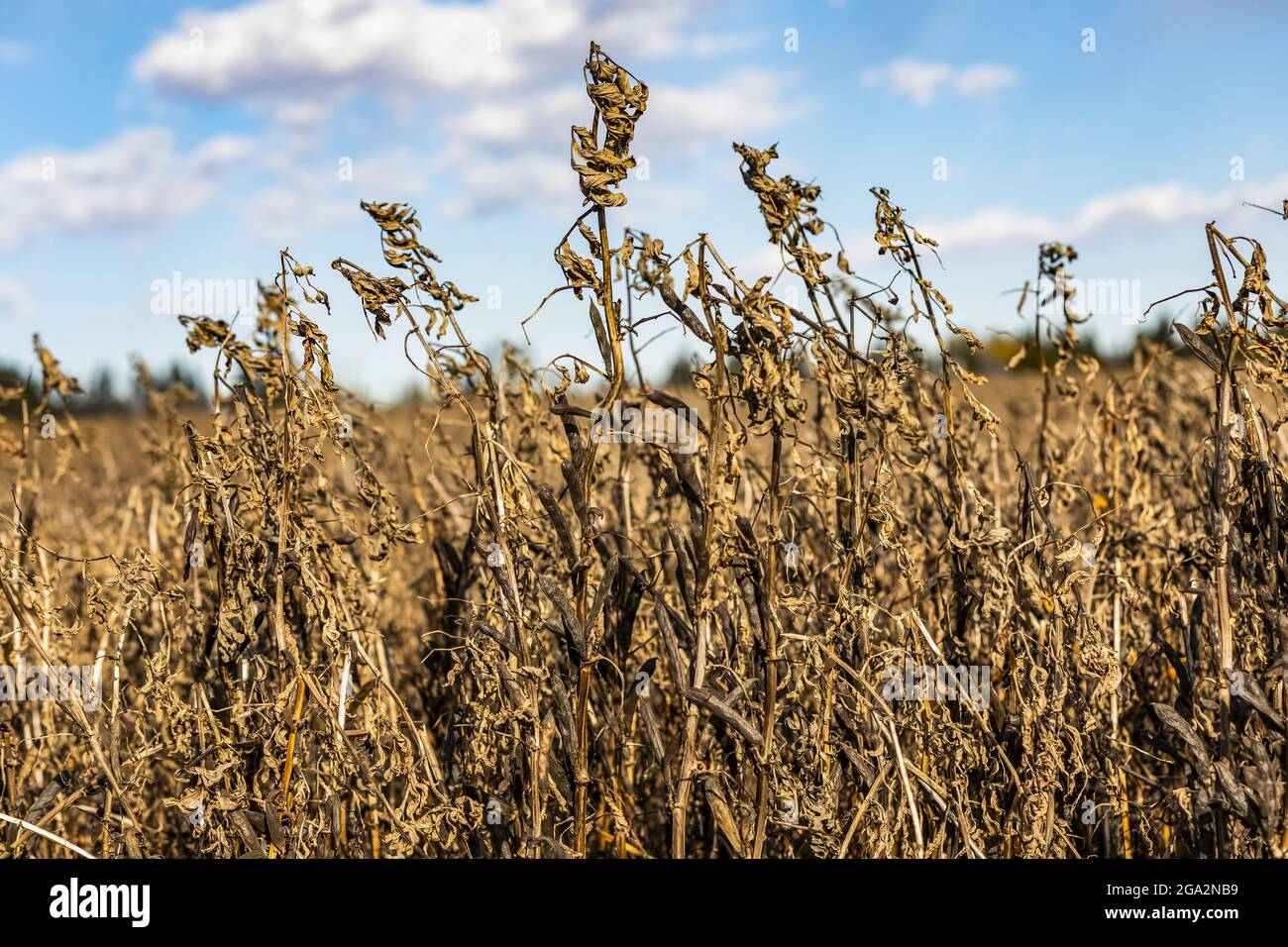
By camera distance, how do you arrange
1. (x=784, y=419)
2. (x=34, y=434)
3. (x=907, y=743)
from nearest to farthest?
(x=784, y=419)
(x=907, y=743)
(x=34, y=434)

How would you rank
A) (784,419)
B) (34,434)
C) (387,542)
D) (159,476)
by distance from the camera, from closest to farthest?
(784,419), (387,542), (34,434), (159,476)

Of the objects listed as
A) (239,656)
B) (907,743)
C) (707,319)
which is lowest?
(907,743)

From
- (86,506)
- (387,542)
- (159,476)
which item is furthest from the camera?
(86,506)

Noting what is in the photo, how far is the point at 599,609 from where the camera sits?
6.94 ft

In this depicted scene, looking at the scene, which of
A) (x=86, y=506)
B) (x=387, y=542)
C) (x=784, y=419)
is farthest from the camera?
(x=86, y=506)

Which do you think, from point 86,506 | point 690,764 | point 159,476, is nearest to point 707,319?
point 690,764

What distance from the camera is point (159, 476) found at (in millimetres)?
4191
